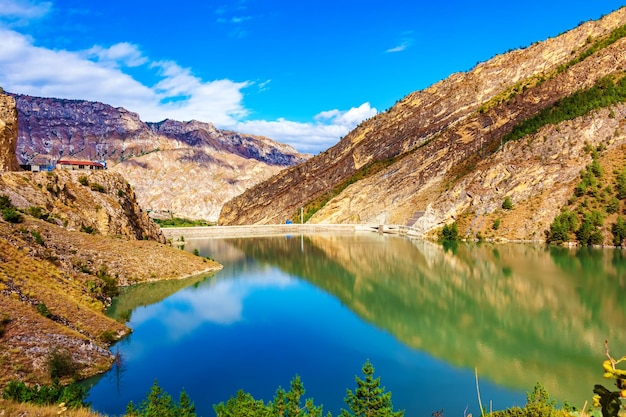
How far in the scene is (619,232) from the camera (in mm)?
49250

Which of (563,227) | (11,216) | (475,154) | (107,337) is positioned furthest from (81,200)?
(475,154)

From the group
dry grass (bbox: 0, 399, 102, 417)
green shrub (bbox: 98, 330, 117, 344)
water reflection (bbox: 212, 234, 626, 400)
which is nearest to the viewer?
dry grass (bbox: 0, 399, 102, 417)

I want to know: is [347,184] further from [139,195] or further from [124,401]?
[139,195]

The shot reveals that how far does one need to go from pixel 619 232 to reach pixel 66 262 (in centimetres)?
5026

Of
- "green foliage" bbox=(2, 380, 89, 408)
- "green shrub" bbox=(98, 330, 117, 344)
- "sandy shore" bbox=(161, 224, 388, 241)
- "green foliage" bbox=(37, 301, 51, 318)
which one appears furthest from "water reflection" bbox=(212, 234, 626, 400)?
"sandy shore" bbox=(161, 224, 388, 241)

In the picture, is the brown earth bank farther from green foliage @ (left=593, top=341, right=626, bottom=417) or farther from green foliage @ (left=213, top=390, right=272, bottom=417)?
green foliage @ (left=593, top=341, right=626, bottom=417)

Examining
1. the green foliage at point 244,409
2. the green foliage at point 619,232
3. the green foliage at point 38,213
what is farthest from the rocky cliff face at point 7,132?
the green foliage at point 619,232

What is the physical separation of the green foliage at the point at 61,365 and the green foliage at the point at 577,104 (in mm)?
64379

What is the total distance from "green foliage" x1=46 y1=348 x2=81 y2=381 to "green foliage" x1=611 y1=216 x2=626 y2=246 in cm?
5107

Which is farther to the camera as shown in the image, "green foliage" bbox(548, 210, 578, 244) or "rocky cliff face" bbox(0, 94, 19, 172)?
"green foliage" bbox(548, 210, 578, 244)

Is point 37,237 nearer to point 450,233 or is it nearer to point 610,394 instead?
point 610,394

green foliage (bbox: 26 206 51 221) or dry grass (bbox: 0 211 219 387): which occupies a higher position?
green foliage (bbox: 26 206 51 221)

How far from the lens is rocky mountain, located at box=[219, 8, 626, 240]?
59.6 m

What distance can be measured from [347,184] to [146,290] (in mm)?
62649
